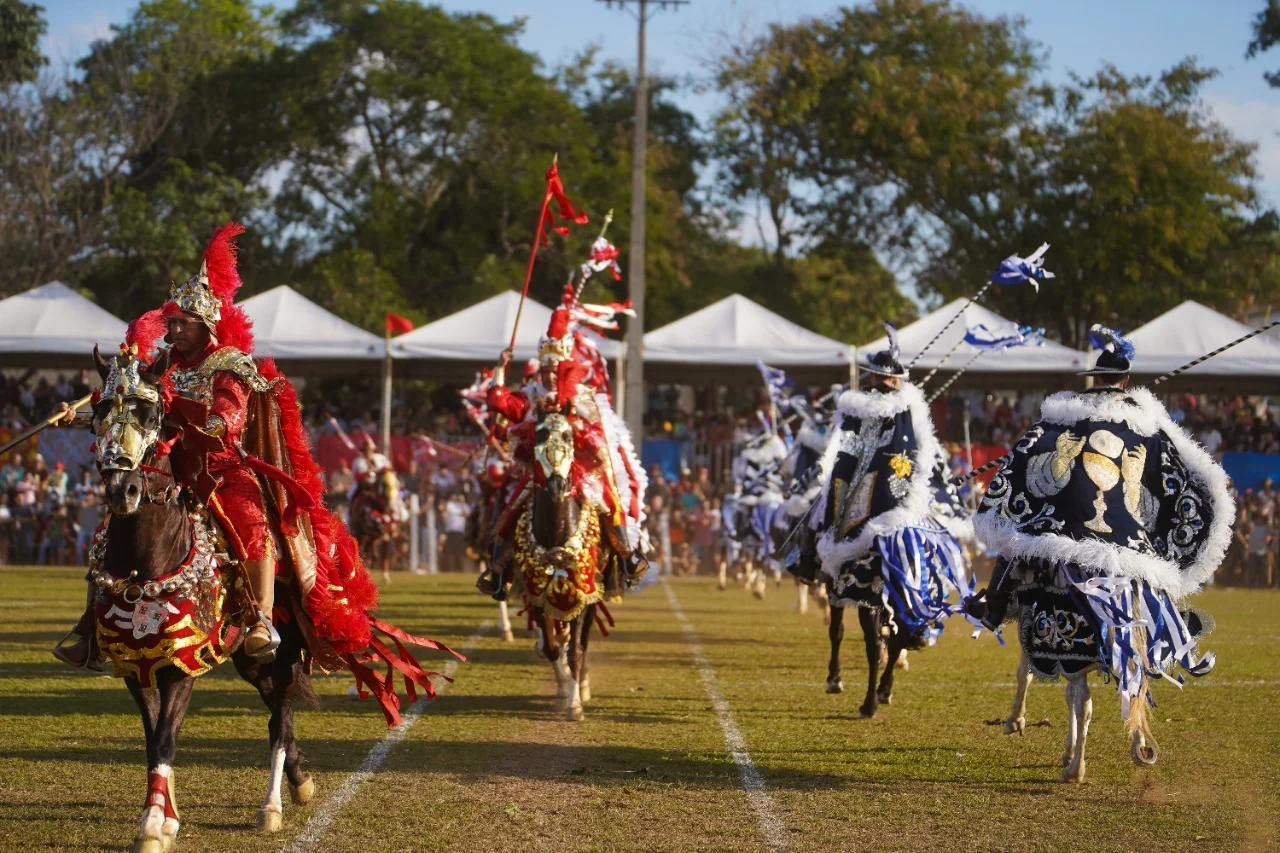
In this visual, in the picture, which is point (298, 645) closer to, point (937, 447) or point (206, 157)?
point (937, 447)

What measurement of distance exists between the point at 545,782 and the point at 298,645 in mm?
1639

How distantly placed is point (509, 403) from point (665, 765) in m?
4.43

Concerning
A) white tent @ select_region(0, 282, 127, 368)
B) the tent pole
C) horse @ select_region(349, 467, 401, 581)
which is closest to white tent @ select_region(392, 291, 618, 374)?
the tent pole

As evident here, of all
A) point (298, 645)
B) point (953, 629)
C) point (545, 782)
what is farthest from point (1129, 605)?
point (953, 629)

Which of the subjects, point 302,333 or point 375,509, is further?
point 302,333

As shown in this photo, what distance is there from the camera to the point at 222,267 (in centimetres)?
734

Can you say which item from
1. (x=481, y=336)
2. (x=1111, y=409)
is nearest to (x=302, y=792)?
(x=1111, y=409)

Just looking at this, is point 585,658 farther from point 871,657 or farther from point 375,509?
point 375,509

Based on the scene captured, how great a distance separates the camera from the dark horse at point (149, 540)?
609 cm

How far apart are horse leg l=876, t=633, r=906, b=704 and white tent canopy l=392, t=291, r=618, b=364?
16.6 m

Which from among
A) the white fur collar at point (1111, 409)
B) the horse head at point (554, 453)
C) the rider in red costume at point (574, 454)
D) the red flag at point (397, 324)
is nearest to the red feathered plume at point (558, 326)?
the rider in red costume at point (574, 454)

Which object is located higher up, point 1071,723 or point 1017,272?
point 1017,272

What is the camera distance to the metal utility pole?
28203mm

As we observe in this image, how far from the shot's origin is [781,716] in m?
10.9
